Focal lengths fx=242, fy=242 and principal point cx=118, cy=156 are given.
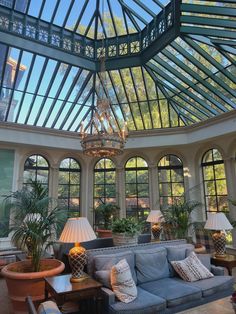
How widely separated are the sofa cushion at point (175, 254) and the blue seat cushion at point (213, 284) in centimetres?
22

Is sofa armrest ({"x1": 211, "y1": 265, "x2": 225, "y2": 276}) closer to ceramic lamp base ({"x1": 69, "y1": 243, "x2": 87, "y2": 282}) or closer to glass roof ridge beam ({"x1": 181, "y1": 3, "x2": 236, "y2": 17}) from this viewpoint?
ceramic lamp base ({"x1": 69, "y1": 243, "x2": 87, "y2": 282})

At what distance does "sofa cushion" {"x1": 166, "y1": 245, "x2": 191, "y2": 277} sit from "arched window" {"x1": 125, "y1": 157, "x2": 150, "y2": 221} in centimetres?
451

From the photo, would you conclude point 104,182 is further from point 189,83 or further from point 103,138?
point 103,138

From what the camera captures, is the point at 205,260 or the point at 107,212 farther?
the point at 107,212

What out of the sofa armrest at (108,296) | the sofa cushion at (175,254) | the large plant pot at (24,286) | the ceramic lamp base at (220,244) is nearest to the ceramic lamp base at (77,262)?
the sofa armrest at (108,296)

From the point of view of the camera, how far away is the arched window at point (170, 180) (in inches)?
342

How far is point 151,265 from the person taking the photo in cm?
387

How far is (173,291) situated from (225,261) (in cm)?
144

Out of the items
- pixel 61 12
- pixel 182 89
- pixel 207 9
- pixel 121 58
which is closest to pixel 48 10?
pixel 61 12

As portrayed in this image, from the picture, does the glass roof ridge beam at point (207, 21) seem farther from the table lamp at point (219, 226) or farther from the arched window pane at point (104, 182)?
the arched window pane at point (104, 182)

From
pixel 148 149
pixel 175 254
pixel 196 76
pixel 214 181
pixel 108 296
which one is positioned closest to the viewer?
pixel 108 296

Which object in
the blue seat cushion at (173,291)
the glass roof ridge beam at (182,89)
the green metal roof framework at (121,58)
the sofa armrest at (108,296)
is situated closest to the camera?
the sofa armrest at (108,296)

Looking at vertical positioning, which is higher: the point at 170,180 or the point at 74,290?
the point at 170,180

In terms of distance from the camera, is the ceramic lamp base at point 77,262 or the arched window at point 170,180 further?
the arched window at point 170,180
